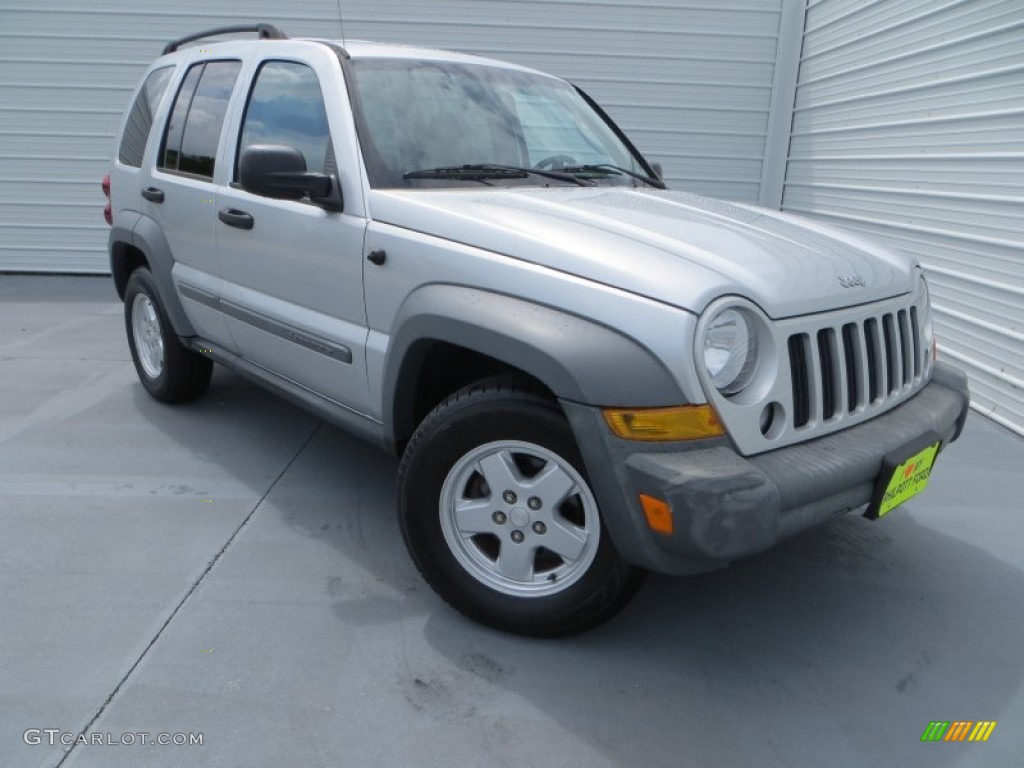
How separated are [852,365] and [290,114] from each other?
7.61 feet

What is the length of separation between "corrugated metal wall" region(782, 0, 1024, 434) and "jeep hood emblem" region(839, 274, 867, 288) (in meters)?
2.78

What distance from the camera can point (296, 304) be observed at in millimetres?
3201

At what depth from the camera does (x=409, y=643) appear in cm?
252

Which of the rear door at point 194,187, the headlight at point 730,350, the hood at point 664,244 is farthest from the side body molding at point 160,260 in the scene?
the headlight at point 730,350

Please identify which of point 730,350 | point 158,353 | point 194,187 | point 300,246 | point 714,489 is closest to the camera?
point 714,489

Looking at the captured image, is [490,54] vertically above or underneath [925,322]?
above

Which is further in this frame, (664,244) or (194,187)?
(194,187)

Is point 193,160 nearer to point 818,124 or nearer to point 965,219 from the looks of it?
point 965,219

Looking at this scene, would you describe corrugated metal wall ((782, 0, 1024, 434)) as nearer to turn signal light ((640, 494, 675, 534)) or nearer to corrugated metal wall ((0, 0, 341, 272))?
turn signal light ((640, 494, 675, 534))

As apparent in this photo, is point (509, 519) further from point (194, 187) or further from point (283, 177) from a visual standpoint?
point (194, 187)

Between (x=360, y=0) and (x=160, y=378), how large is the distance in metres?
5.02

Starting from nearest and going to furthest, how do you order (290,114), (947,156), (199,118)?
(290,114), (199,118), (947,156)

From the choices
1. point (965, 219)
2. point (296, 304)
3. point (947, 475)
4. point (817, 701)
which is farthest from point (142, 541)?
point (965, 219)

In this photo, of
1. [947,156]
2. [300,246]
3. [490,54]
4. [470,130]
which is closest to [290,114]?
[300,246]
